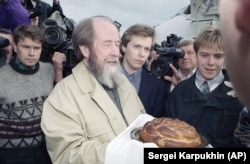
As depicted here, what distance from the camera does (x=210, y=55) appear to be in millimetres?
2107

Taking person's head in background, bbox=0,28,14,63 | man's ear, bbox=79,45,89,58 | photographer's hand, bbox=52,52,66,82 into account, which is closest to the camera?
man's ear, bbox=79,45,89,58

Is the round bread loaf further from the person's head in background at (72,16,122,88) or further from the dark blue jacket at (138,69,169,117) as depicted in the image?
the dark blue jacket at (138,69,169,117)

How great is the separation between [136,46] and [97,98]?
105 centimetres

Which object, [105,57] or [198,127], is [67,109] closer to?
[105,57]

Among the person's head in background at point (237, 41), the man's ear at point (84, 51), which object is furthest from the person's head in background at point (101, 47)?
the person's head in background at point (237, 41)

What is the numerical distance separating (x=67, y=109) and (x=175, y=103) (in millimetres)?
794

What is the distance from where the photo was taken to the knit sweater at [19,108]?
6.93ft

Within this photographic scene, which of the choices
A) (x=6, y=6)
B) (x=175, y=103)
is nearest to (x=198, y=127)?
(x=175, y=103)

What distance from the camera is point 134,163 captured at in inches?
57.0

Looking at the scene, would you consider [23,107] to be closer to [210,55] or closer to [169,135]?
[169,135]

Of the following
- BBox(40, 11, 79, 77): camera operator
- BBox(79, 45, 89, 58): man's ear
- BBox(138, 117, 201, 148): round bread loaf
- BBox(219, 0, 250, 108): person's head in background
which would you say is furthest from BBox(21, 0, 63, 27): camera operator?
BBox(219, 0, 250, 108): person's head in background

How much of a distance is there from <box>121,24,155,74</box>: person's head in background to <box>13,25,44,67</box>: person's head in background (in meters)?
0.71

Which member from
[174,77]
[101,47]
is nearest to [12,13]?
[101,47]

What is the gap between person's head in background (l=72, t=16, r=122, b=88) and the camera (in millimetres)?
2016
